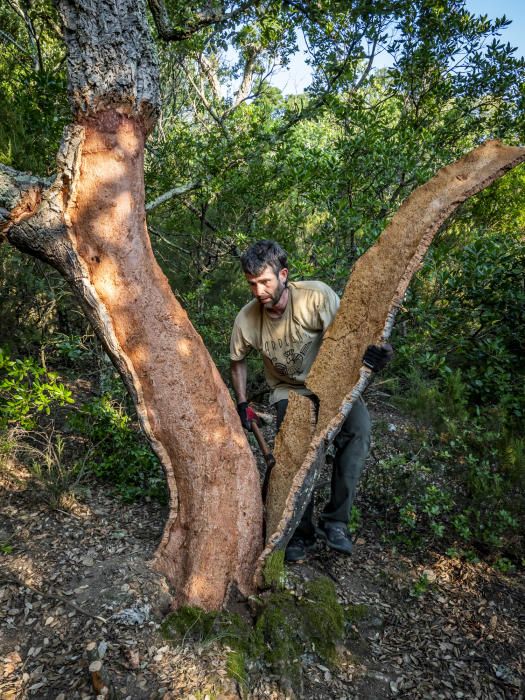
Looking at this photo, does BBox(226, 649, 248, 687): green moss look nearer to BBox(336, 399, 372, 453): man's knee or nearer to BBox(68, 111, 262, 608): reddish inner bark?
BBox(68, 111, 262, 608): reddish inner bark

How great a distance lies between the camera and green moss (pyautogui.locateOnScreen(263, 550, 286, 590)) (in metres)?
2.32

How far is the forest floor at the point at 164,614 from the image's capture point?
1975mm

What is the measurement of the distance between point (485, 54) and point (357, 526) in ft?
15.1

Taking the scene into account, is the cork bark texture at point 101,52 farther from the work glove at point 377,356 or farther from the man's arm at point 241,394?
the work glove at point 377,356

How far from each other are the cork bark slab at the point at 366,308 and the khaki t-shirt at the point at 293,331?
7.3 inches

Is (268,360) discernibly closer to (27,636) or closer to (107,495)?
(107,495)

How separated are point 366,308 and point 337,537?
4.52ft

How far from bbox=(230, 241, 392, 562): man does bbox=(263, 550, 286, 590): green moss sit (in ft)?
1.29

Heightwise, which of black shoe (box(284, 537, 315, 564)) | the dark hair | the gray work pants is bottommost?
black shoe (box(284, 537, 315, 564))

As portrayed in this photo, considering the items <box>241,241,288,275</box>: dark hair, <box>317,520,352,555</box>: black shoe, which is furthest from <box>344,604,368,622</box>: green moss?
<box>241,241,288,275</box>: dark hair

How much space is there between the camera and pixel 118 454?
357 cm

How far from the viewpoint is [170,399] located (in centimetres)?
233

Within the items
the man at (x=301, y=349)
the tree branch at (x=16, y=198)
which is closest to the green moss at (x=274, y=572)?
the man at (x=301, y=349)

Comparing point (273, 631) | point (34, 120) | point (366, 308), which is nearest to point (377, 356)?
point (366, 308)
